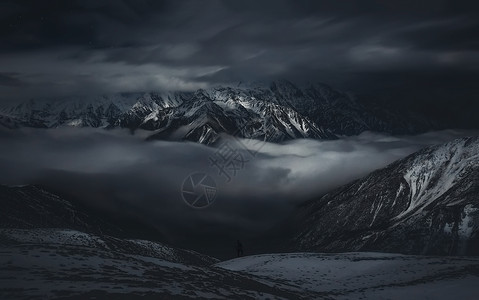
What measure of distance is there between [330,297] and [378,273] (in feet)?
51.7

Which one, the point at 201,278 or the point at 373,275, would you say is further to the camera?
the point at 373,275

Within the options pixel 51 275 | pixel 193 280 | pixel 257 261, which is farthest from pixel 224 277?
pixel 257 261

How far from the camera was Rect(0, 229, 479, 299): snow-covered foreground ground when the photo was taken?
43.0 meters

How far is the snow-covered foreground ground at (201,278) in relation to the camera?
4297 cm

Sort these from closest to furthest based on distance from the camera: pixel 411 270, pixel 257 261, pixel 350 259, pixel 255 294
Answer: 1. pixel 255 294
2. pixel 411 270
3. pixel 350 259
4. pixel 257 261

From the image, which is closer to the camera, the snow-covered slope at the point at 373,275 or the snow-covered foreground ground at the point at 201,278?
the snow-covered foreground ground at the point at 201,278

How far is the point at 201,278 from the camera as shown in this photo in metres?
53.4

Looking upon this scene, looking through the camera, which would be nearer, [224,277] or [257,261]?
[224,277]

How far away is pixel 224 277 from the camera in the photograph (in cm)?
5719

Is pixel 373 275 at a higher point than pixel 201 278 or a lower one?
lower

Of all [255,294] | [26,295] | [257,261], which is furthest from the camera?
[257,261]

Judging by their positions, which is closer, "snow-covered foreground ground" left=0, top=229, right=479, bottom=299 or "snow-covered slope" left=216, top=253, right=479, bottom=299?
"snow-covered foreground ground" left=0, top=229, right=479, bottom=299

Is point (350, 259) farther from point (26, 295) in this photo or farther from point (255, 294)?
point (26, 295)

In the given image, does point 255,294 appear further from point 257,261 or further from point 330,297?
point 257,261
